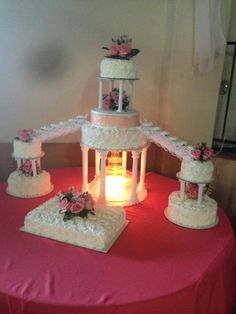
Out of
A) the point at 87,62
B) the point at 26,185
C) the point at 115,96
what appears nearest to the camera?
the point at 115,96

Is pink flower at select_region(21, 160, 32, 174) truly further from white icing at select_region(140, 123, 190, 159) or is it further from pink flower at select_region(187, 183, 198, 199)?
pink flower at select_region(187, 183, 198, 199)

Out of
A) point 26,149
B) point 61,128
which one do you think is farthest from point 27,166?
point 61,128

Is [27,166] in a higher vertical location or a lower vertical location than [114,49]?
lower

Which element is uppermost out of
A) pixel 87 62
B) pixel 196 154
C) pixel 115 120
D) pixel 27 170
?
pixel 87 62

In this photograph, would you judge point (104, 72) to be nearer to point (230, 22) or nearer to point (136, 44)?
point (136, 44)

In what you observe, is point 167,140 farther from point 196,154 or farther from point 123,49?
point 123,49

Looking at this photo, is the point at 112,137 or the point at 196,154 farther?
the point at 112,137

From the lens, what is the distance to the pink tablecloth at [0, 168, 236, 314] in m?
1.19

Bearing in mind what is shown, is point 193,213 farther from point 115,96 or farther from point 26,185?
point 26,185

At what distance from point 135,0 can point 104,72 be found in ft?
3.49

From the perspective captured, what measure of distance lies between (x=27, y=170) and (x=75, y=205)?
675mm

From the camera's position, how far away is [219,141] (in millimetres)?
2609

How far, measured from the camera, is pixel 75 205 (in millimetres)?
1602

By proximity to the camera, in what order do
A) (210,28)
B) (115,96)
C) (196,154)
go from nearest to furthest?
(196,154)
(115,96)
(210,28)
